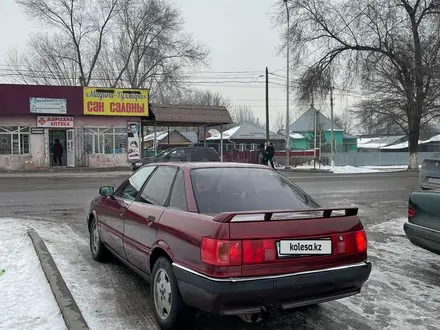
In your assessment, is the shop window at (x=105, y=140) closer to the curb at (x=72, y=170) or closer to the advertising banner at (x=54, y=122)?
the advertising banner at (x=54, y=122)

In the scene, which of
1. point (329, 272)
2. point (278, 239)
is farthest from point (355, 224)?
point (278, 239)

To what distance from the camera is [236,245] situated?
3.20 m

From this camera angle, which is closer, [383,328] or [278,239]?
[278,239]

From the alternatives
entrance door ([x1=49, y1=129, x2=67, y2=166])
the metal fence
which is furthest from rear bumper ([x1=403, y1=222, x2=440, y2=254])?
the metal fence

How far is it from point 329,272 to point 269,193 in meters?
1.10

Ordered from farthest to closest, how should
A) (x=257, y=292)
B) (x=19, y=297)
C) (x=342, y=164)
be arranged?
(x=342, y=164) → (x=19, y=297) → (x=257, y=292)

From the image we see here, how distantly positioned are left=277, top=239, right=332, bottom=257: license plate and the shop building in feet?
82.2

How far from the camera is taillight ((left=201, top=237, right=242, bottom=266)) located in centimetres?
318

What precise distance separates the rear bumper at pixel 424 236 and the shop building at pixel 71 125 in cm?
2408

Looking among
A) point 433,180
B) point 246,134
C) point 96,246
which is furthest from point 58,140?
point 246,134

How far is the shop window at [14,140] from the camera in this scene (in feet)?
83.6

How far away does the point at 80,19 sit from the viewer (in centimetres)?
4281

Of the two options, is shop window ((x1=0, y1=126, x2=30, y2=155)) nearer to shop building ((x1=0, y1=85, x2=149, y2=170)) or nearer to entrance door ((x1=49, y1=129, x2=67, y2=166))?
shop building ((x1=0, y1=85, x2=149, y2=170))

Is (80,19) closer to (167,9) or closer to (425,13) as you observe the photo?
(167,9)
